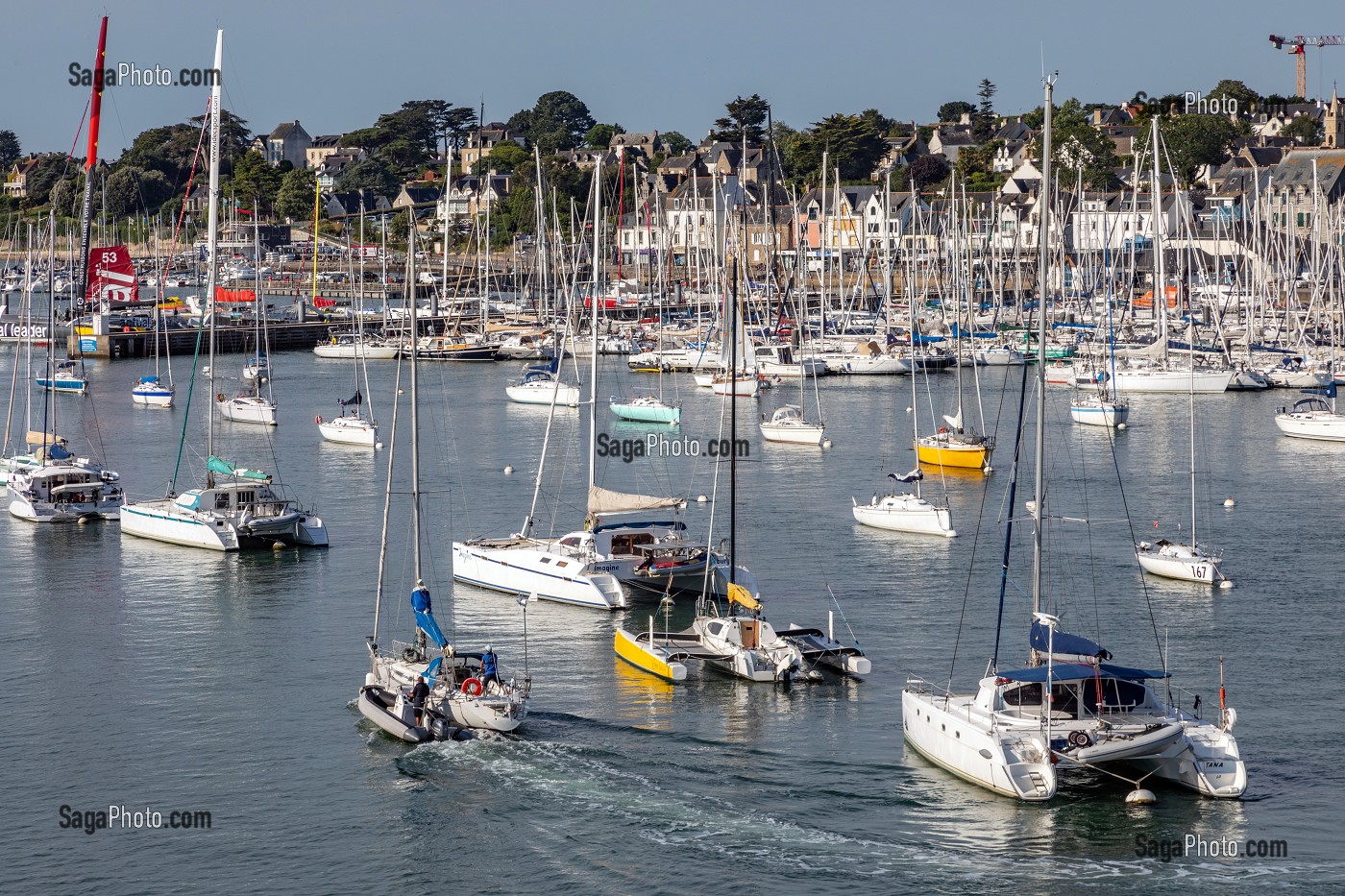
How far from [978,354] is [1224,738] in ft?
265

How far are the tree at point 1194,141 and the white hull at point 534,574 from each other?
150766 millimetres

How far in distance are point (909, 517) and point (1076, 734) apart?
24.7m

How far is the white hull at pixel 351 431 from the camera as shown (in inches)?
2899

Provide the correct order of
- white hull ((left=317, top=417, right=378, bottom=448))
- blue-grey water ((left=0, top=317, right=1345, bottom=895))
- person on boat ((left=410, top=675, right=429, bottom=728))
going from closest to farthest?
blue-grey water ((left=0, top=317, right=1345, bottom=895))
person on boat ((left=410, top=675, right=429, bottom=728))
white hull ((left=317, top=417, right=378, bottom=448))

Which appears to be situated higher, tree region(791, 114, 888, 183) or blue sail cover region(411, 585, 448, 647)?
tree region(791, 114, 888, 183)

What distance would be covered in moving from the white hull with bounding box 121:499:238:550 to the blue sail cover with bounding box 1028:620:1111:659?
27.6m

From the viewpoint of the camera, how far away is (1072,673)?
96.3 feet

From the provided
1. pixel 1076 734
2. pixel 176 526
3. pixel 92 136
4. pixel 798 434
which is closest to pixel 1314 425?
pixel 798 434

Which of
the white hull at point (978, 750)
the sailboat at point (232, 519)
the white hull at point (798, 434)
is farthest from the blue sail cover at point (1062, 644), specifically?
the white hull at point (798, 434)

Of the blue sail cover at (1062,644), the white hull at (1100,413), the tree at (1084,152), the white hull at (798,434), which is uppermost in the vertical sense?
the tree at (1084,152)

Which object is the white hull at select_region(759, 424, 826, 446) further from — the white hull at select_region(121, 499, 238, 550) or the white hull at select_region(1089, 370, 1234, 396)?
the white hull at select_region(121, 499, 238, 550)

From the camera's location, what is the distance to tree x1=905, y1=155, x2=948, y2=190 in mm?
194625

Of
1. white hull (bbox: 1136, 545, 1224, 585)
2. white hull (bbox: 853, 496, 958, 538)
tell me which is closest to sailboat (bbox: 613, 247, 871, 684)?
white hull (bbox: 1136, 545, 1224, 585)

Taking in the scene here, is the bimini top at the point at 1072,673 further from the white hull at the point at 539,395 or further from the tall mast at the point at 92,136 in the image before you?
the tall mast at the point at 92,136
